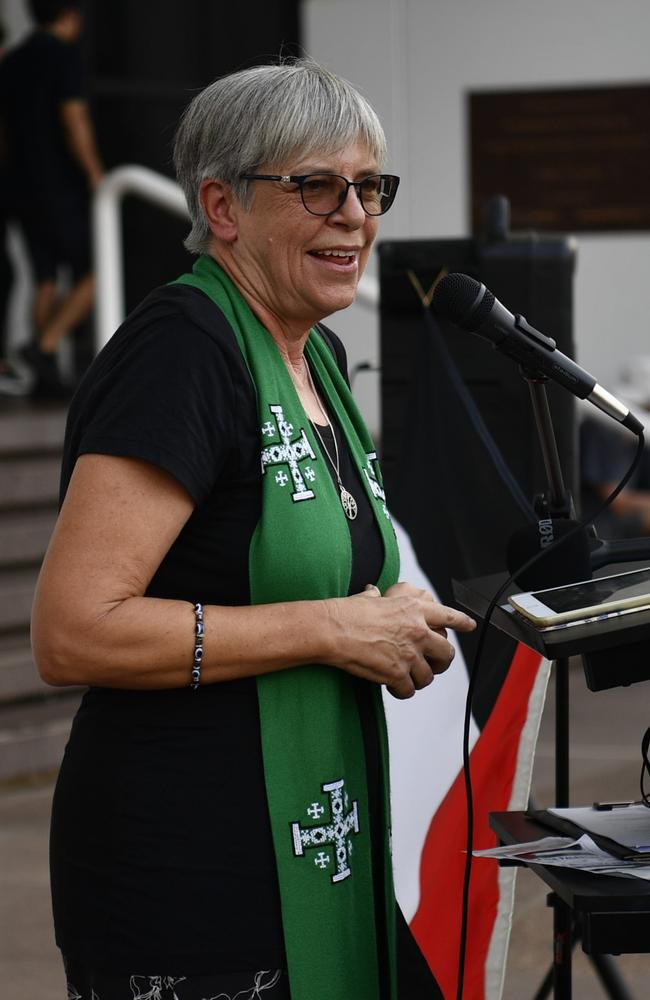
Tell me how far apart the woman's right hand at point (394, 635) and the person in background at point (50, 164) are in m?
5.46

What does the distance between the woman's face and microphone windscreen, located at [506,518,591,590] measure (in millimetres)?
394

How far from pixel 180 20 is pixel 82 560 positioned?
8026mm

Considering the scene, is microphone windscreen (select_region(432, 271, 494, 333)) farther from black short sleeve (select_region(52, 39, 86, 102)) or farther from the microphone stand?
black short sleeve (select_region(52, 39, 86, 102))

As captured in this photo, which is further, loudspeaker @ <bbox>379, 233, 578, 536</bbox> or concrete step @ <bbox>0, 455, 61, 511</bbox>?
concrete step @ <bbox>0, 455, 61, 511</bbox>

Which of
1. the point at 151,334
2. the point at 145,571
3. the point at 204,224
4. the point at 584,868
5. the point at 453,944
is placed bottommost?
the point at 453,944

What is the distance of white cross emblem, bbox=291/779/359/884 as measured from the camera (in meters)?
1.92

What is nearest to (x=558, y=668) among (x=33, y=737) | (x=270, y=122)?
(x=270, y=122)

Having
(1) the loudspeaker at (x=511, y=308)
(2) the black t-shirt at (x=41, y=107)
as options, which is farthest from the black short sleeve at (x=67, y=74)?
(1) the loudspeaker at (x=511, y=308)

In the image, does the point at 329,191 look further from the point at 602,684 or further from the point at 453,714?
the point at 453,714

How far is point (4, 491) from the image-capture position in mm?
5770

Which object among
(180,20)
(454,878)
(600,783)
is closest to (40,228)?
(180,20)

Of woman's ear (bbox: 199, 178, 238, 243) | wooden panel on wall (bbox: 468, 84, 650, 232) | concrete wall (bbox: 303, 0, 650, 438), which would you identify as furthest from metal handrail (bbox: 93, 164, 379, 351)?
woman's ear (bbox: 199, 178, 238, 243)

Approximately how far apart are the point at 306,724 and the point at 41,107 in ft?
19.6

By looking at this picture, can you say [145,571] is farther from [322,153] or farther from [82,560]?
[322,153]
